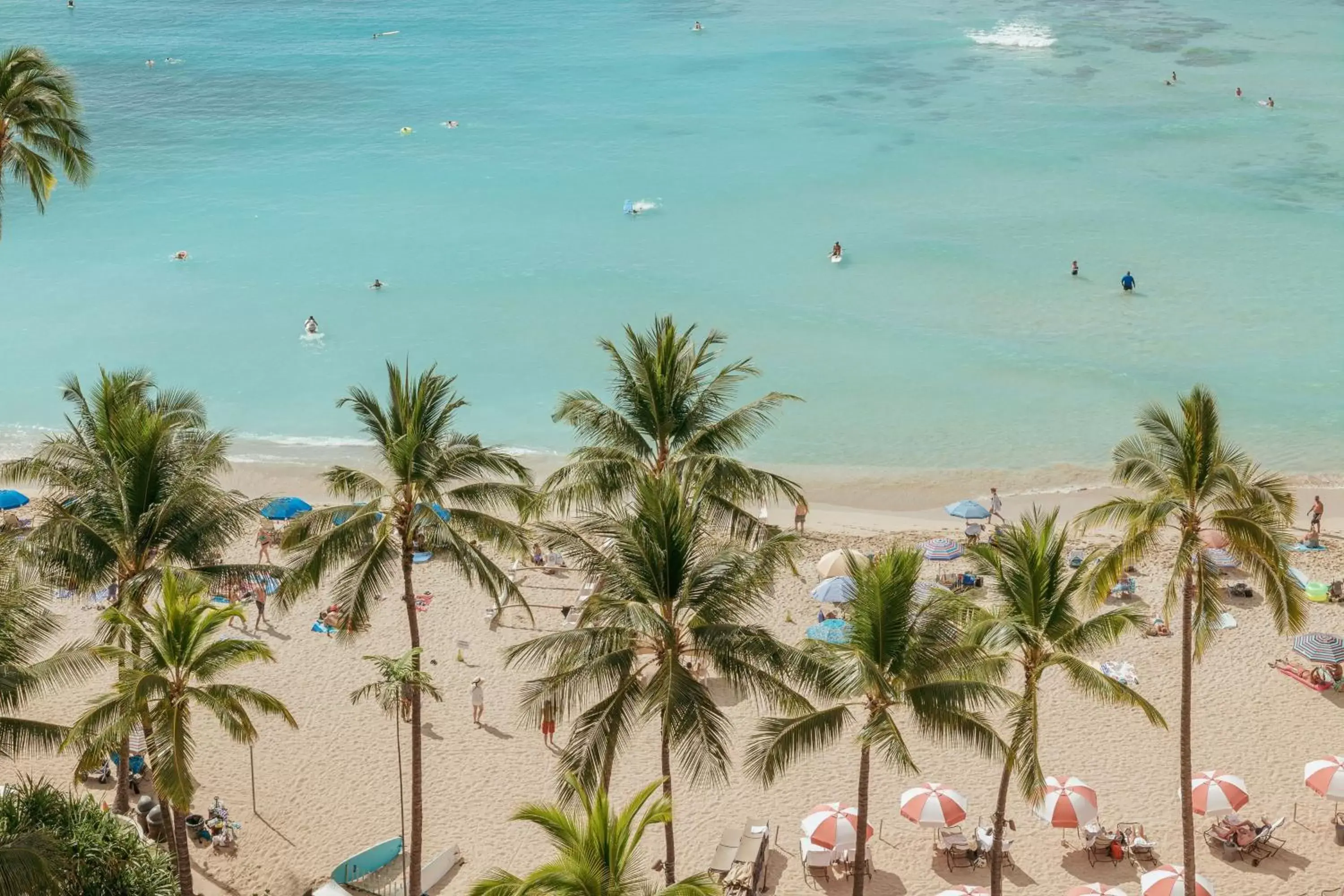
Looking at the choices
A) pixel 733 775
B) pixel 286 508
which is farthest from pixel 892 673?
pixel 286 508

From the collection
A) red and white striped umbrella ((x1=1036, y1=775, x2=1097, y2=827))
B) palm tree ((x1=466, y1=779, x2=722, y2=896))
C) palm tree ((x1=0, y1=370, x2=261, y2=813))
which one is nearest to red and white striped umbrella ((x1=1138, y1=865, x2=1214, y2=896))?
red and white striped umbrella ((x1=1036, y1=775, x2=1097, y2=827))

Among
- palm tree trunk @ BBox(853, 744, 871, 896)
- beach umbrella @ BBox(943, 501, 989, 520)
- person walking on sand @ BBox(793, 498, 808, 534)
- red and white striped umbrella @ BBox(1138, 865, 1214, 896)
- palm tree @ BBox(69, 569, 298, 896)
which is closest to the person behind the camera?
palm tree @ BBox(69, 569, 298, 896)

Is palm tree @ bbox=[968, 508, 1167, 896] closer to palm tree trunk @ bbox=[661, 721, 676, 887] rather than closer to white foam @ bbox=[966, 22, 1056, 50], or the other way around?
palm tree trunk @ bbox=[661, 721, 676, 887]

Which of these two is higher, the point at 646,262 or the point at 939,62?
the point at 939,62

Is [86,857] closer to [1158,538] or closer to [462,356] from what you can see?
[1158,538]

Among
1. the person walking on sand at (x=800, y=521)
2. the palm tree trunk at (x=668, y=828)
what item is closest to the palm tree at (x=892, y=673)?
the palm tree trunk at (x=668, y=828)

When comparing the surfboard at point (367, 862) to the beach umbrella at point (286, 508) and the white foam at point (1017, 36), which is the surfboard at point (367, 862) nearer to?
the beach umbrella at point (286, 508)

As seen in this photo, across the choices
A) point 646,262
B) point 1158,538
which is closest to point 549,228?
point 646,262
